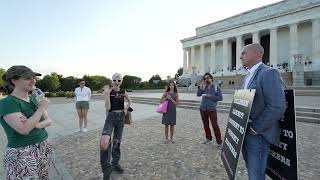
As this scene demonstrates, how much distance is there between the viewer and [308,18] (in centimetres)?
4012

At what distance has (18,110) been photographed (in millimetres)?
3066

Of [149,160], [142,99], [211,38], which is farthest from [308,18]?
[149,160]

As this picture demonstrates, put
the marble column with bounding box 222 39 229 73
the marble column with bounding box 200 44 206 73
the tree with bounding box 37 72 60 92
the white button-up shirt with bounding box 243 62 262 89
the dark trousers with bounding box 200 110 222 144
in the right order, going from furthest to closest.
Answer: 1. the tree with bounding box 37 72 60 92
2. the marble column with bounding box 200 44 206 73
3. the marble column with bounding box 222 39 229 73
4. the dark trousers with bounding box 200 110 222 144
5. the white button-up shirt with bounding box 243 62 262 89

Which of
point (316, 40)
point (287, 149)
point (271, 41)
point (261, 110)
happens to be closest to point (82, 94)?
A: point (261, 110)

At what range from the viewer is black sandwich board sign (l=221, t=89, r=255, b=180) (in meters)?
3.52

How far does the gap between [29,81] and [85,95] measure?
27.8ft

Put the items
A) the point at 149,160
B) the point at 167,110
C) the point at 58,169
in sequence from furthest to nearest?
the point at 167,110, the point at 149,160, the point at 58,169

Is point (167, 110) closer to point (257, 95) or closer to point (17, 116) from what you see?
point (257, 95)

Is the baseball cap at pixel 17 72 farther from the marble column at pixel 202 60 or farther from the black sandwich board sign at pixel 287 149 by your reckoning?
the marble column at pixel 202 60

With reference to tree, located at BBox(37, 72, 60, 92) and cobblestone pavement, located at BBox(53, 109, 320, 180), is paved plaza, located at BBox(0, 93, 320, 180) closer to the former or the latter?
cobblestone pavement, located at BBox(53, 109, 320, 180)

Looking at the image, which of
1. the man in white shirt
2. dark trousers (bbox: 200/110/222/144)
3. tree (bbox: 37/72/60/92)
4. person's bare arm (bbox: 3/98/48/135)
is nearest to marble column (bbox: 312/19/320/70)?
dark trousers (bbox: 200/110/222/144)

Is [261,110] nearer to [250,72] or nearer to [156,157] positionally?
[250,72]

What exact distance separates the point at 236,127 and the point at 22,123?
8.44 ft

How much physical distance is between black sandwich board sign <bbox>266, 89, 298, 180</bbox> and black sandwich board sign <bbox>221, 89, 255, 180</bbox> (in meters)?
0.52
